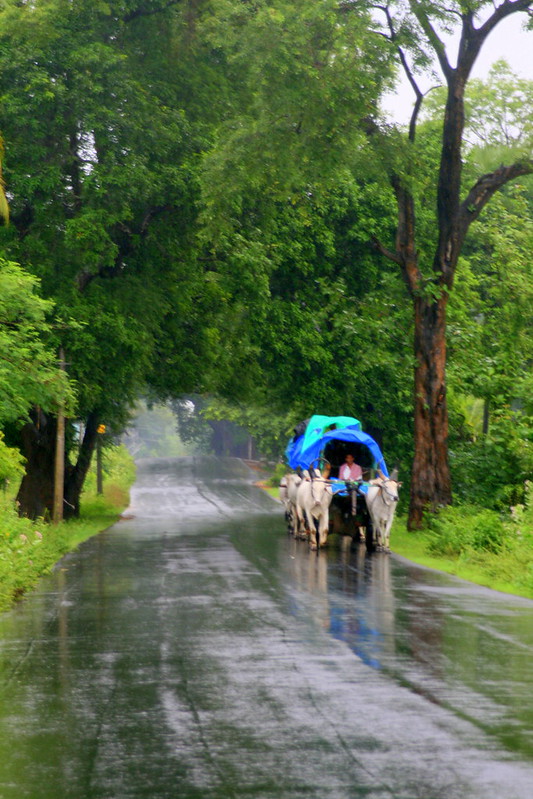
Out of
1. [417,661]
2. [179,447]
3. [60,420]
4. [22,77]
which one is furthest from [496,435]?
[179,447]

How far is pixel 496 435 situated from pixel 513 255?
12.9 metres

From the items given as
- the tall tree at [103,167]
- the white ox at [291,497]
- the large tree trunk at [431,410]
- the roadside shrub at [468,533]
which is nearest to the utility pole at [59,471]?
the tall tree at [103,167]

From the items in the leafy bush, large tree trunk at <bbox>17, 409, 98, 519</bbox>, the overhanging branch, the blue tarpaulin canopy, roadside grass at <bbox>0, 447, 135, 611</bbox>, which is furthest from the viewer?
large tree trunk at <bbox>17, 409, 98, 519</bbox>

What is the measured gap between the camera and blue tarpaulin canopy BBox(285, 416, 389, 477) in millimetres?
28844

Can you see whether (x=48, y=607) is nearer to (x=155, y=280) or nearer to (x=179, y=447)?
(x=155, y=280)

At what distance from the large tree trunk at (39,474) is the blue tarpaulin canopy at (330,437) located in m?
8.04

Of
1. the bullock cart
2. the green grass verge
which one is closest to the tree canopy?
the bullock cart

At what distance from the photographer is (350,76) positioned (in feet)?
89.2

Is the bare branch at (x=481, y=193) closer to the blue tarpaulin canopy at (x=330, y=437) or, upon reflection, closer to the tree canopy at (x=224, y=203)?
the tree canopy at (x=224, y=203)

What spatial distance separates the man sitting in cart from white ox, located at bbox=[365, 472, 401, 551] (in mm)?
2288

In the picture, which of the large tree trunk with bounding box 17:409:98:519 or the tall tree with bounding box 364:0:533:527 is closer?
the tall tree with bounding box 364:0:533:527

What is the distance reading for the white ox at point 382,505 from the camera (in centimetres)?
2561

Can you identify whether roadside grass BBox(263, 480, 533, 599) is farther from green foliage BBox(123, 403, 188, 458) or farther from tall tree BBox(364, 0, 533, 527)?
green foliage BBox(123, 403, 188, 458)

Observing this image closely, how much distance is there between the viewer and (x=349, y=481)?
26.8 meters
